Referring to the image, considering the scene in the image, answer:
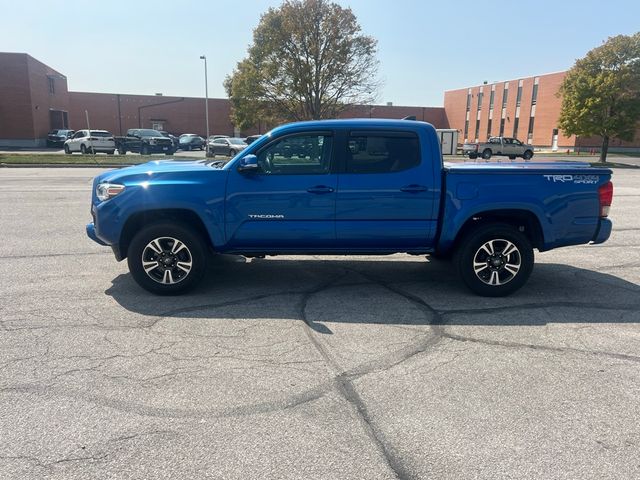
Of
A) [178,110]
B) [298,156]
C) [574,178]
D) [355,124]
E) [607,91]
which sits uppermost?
[607,91]

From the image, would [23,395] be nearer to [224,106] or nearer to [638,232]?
[638,232]

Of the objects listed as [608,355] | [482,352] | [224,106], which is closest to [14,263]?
[482,352]

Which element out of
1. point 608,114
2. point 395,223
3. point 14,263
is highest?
point 608,114

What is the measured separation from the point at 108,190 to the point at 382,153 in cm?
303

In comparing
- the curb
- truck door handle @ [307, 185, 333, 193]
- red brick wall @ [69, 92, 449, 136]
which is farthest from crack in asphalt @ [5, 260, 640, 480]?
red brick wall @ [69, 92, 449, 136]

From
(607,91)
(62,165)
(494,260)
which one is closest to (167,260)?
(494,260)

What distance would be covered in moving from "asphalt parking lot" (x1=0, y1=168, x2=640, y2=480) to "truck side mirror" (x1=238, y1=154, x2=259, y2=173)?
56.0 inches

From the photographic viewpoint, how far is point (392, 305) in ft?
17.3

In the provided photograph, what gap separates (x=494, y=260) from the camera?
5.57 metres

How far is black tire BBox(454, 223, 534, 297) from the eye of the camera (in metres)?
5.49

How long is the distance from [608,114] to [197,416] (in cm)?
4140

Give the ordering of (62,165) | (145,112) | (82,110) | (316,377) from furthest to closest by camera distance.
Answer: (145,112), (82,110), (62,165), (316,377)

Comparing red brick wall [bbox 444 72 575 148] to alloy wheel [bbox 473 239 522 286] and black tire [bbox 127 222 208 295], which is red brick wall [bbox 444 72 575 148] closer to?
alloy wheel [bbox 473 239 522 286]

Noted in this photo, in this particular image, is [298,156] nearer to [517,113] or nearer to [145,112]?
[145,112]
